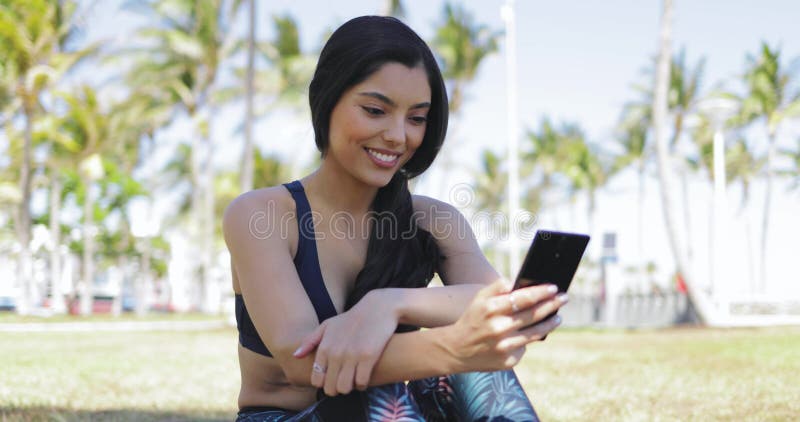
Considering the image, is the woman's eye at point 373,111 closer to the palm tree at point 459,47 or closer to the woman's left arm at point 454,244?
the woman's left arm at point 454,244

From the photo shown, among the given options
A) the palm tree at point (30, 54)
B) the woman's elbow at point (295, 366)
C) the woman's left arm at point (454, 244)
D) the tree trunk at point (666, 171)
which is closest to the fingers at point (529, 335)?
the woman's left arm at point (454, 244)

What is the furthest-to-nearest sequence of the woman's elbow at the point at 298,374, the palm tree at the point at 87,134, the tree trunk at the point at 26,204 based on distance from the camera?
1. the palm tree at the point at 87,134
2. the tree trunk at the point at 26,204
3. the woman's elbow at the point at 298,374

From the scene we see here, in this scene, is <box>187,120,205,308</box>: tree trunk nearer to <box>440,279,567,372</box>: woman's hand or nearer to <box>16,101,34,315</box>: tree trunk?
<box>16,101,34,315</box>: tree trunk

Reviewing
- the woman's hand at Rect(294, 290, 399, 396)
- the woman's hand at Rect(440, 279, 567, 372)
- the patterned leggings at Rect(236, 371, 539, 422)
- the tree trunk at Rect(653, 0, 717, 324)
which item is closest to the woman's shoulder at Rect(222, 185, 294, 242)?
the woman's hand at Rect(294, 290, 399, 396)

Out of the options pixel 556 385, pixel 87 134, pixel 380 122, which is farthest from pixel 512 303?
pixel 87 134

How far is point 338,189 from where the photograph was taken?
218cm

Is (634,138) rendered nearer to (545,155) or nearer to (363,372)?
(545,155)

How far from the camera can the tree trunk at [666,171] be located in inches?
648

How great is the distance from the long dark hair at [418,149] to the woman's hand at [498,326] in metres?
0.49

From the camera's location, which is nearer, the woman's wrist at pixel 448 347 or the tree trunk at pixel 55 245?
the woman's wrist at pixel 448 347

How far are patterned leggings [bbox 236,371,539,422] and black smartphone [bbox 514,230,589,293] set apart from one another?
34 cm

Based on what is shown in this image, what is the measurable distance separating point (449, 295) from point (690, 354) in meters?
7.83

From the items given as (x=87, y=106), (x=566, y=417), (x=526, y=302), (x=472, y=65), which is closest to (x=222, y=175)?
(x=87, y=106)

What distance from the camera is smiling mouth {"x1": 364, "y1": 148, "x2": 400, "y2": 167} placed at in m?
2.05
